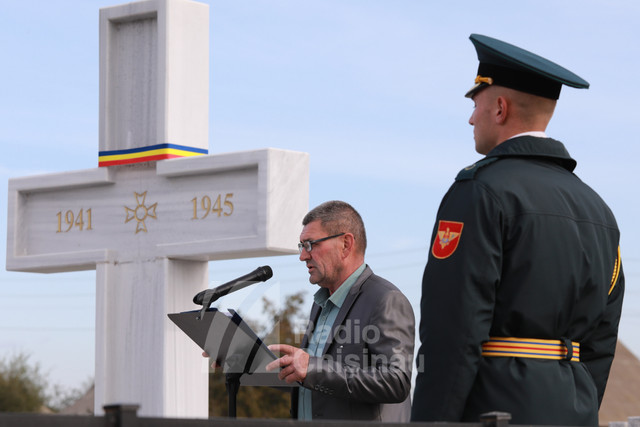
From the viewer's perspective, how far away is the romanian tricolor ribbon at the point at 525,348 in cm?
322

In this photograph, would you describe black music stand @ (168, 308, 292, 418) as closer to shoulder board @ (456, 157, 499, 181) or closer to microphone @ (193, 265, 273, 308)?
microphone @ (193, 265, 273, 308)

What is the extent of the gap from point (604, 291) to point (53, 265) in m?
5.13

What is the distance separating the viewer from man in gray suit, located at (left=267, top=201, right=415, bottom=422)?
4.01 metres

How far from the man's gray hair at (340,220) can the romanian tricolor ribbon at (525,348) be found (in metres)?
1.36

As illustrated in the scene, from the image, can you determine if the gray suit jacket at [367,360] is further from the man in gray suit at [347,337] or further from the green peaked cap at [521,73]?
the green peaked cap at [521,73]

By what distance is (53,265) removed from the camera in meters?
7.70

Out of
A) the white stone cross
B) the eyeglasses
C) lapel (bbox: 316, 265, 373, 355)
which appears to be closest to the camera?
lapel (bbox: 316, 265, 373, 355)

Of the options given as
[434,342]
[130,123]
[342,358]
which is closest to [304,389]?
[342,358]

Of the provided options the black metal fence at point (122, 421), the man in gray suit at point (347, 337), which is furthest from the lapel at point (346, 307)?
the black metal fence at point (122, 421)

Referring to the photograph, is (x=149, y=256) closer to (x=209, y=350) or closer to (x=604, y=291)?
(x=209, y=350)

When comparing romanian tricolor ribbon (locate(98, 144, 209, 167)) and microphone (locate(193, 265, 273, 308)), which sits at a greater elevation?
romanian tricolor ribbon (locate(98, 144, 209, 167))

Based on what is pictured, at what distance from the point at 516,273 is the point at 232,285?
135cm

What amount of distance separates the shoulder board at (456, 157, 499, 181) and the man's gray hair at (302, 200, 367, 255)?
121cm

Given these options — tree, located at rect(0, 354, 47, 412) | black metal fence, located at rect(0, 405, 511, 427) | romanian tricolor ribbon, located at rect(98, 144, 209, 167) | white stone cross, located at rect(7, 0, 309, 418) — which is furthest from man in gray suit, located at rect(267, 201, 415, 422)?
tree, located at rect(0, 354, 47, 412)
